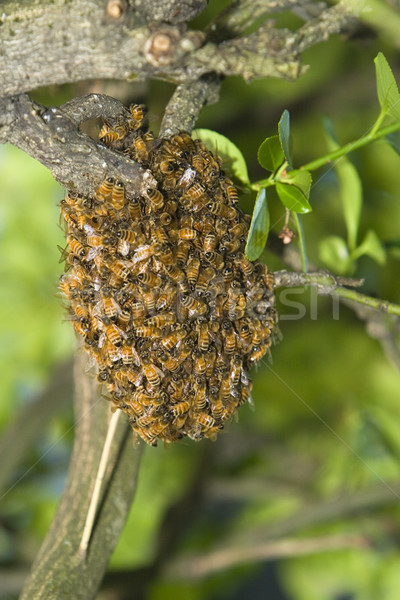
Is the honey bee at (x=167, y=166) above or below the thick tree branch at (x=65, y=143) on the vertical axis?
below

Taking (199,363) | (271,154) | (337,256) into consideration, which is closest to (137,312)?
(199,363)

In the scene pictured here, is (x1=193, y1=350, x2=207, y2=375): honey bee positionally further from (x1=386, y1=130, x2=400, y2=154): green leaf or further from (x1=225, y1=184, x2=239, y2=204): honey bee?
(x1=386, y1=130, x2=400, y2=154): green leaf

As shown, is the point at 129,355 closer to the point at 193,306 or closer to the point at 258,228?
the point at 193,306

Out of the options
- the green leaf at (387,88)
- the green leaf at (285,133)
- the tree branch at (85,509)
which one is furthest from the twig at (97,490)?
the green leaf at (387,88)

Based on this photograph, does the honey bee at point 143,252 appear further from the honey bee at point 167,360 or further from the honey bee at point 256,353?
the honey bee at point 256,353

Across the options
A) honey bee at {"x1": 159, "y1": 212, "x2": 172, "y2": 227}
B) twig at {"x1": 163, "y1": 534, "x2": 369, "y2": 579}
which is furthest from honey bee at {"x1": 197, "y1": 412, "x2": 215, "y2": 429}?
twig at {"x1": 163, "y1": 534, "x2": 369, "y2": 579}

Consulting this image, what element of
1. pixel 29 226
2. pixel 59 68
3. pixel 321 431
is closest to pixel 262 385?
pixel 321 431

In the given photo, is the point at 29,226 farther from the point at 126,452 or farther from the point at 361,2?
A: the point at 361,2
